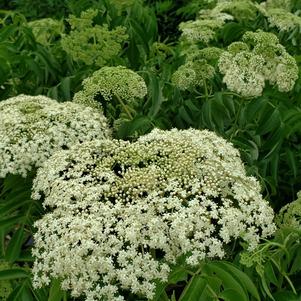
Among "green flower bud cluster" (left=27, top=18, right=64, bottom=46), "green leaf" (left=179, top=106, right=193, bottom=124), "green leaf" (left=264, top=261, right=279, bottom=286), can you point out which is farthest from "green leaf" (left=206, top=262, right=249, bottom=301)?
"green flower bud cluster" (left=27, top=18, right=64, bottom=46)

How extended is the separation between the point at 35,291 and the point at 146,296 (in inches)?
19.6

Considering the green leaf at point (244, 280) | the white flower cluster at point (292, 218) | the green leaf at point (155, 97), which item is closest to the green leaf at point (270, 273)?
the green leaf at point (244, 280)

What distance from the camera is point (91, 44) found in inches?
128

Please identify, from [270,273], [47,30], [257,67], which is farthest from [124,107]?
[47,30]

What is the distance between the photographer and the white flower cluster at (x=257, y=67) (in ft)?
9.23

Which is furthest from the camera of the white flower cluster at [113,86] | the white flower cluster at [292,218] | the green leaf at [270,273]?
the white flower cluster at [113,86]

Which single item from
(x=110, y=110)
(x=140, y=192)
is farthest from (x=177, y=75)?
(x=140, y=192)

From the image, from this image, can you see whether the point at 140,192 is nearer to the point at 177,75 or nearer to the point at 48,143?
the point at 48,143

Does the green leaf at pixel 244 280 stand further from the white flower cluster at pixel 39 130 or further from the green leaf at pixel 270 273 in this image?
the white flower cluster at pixel 39 130

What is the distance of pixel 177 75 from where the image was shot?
120 inches

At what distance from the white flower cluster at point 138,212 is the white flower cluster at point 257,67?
1.39 ft

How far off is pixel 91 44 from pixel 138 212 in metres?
1.31

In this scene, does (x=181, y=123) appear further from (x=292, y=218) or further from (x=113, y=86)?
(x=292, y=218)

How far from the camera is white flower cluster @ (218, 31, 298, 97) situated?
2814 millimetres
